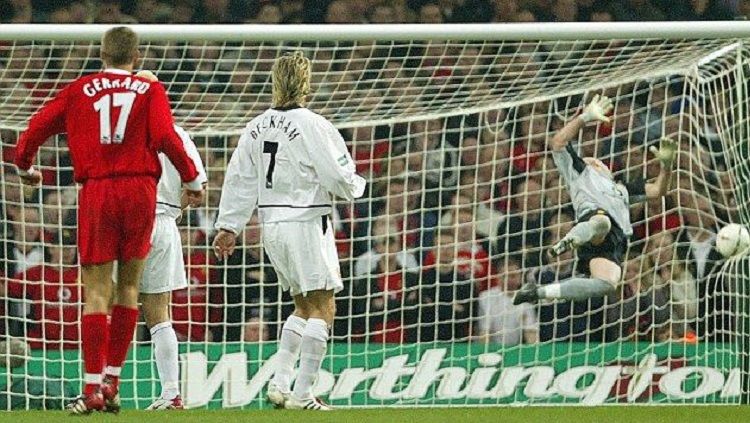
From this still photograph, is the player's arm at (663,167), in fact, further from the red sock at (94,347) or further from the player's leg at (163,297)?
the red sock at (94,347)

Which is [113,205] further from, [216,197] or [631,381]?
[631,381]

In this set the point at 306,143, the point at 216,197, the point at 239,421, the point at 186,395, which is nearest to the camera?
the point at 239,421

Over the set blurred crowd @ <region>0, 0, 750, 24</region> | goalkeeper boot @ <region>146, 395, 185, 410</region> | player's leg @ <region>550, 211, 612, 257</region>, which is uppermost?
blurred crowd @ <region>0, 0, 750, 24</region>

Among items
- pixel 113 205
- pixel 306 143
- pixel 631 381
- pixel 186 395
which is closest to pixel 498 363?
pixel 631 381

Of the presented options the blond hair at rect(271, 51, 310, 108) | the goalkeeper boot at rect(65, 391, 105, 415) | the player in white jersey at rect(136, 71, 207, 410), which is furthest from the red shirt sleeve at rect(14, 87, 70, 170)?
the blond hair at rect(271, 51, 310, 108)

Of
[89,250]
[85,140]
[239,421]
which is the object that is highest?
[85,140]

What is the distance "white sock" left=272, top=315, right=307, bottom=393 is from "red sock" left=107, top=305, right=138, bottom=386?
82 cm

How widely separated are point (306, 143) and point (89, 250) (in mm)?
1203

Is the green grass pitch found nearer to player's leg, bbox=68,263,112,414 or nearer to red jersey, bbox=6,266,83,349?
player's leg, bbox=68,263,112,414

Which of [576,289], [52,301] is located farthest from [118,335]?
[576,289]

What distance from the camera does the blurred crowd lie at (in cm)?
1190

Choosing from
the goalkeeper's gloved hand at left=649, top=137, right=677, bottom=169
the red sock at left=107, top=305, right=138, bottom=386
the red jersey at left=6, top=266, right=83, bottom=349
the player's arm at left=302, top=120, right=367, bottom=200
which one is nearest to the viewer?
the red sock at left=107, top=305, right=138, bottom=386

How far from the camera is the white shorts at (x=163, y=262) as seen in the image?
7301 mm

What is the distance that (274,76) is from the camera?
7004mm
